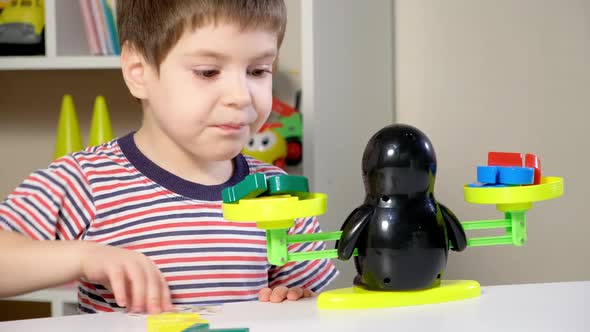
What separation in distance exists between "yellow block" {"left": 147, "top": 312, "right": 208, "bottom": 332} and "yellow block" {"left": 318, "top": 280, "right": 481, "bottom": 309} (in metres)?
0.11

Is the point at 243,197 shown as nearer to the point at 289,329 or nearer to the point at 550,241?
the point at 289,329

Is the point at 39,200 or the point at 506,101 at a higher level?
the point at 506,101

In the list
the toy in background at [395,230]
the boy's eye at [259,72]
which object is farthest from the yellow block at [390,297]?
the boy's eye at [259,72]

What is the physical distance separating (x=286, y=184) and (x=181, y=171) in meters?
0.43

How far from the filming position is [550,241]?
1.93 m

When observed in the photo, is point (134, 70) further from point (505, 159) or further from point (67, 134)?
point (67, 134)

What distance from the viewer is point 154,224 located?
1082mm


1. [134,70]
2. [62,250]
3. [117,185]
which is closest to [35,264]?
[62,250]

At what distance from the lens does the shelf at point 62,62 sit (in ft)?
5.88

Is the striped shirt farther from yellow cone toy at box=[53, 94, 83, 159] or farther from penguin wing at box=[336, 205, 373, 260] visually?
yellow cone toy at box=[53, 94, 83, 159]

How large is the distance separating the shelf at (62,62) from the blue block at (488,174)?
1145 mm

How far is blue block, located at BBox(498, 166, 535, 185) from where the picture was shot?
76 centimetres

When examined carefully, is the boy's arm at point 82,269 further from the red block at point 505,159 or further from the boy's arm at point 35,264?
the red block at point 505,159

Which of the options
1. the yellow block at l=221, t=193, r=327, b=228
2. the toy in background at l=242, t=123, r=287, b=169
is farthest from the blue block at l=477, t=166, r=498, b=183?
the toy in background at l=242, t=123, r=287, b=169
